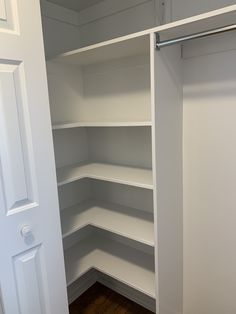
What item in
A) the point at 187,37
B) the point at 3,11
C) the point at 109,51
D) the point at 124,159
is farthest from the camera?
the point at 124,159

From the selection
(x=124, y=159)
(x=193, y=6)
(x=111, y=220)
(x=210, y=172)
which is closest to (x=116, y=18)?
(x=193, y=6)

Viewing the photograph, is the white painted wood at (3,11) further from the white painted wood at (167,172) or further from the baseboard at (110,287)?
the baseboard at (110,287)

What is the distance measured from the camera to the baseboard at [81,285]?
2.18 m

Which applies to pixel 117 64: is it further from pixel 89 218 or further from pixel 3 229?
pixel 3 229

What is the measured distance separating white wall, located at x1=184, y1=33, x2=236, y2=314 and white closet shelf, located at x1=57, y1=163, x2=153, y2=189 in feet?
1.09

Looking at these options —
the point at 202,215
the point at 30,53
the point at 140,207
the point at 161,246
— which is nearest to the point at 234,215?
the point at 202,215

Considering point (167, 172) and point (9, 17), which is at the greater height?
point (9, 17)

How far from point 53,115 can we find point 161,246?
1.30 meters

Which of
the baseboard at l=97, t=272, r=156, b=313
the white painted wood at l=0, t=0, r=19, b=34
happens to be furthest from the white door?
the baseboard at l=97, t=272, r=156, b=313

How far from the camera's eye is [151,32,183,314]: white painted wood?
1398 millimetres

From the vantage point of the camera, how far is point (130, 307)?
6.88ft

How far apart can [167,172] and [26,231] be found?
2.92ft

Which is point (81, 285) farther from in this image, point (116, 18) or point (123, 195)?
point (116, 18)

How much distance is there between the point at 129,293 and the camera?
2.20m
